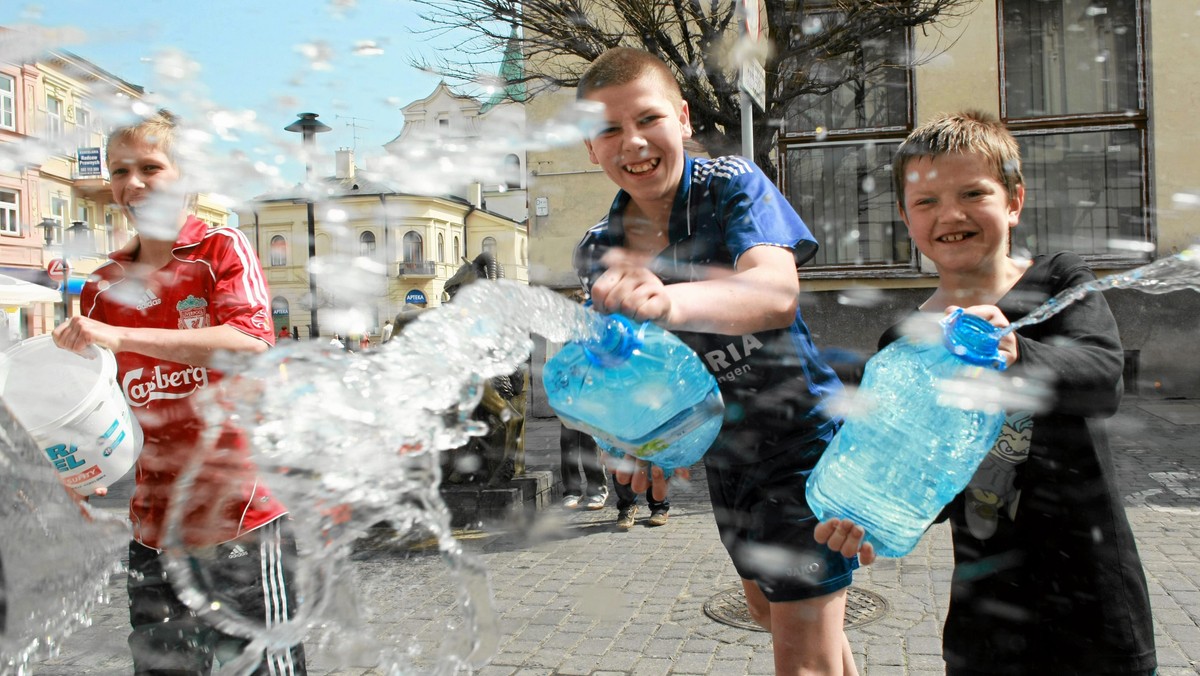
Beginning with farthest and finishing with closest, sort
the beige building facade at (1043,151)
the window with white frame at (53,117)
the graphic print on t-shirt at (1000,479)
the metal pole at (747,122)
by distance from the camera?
the beige building facade at (1043,151), the metal pole at (747,122), the window with white frame at (53,117), the graphic print on t-shirt at (1000,479)

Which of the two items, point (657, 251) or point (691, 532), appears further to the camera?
point (691, 532)

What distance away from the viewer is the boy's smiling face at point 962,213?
1.77 m

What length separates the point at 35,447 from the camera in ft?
7.44

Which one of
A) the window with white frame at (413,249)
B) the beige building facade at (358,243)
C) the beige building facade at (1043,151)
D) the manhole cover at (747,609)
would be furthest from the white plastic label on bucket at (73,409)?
the beige building facade at (1043,151)

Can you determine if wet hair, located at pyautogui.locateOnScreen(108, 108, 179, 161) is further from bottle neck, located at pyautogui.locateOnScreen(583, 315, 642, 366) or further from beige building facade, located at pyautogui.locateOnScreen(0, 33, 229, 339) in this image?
bottle neck, located at pyautogui.locateOnScreen(583, 315, 642, 366)

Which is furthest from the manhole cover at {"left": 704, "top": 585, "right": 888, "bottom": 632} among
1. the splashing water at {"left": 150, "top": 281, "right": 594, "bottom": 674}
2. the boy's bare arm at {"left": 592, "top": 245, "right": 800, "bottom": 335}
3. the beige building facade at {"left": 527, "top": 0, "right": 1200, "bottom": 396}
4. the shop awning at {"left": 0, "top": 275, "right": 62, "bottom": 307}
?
the beige building facade at {"left": 527, "top": 0, "right": 1200, "bottom": 396}

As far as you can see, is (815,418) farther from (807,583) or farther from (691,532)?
(691,532)

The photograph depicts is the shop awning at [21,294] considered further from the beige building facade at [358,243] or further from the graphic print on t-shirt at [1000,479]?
the graphic print on t-shirt at [1000,479]

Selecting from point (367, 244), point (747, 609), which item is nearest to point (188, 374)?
point (367, 244)

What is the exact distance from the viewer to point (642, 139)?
194 cm

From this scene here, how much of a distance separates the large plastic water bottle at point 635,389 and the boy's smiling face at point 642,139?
0.36 m

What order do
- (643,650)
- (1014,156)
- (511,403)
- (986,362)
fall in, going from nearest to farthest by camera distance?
(986,362) < (1014,156) < (643,650) < (511,403)

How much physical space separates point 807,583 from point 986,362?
0.70 metres

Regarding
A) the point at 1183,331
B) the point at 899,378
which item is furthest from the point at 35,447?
the point at 1183,331
